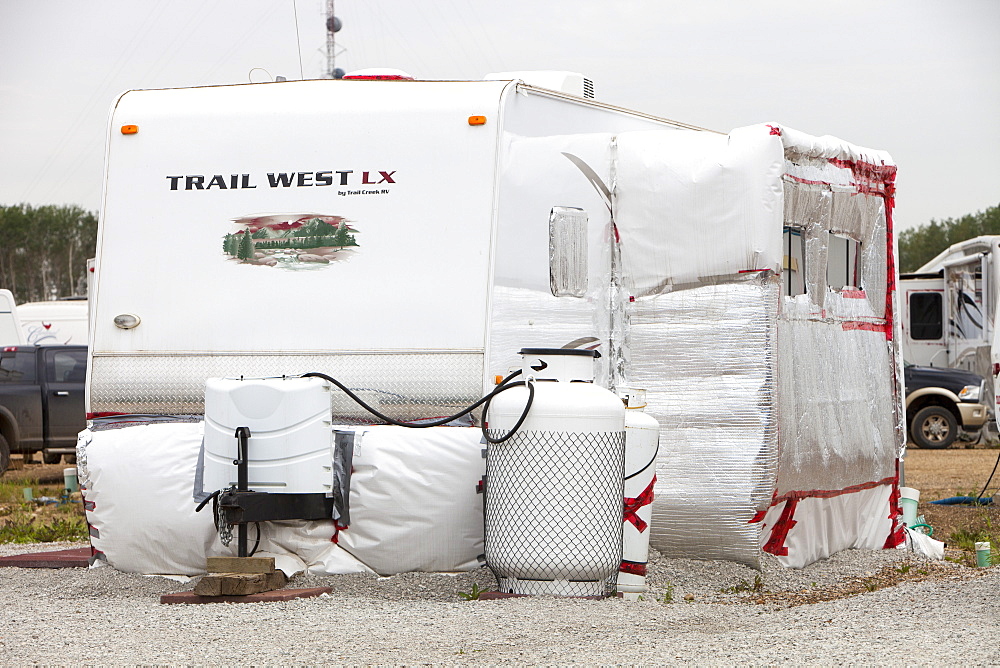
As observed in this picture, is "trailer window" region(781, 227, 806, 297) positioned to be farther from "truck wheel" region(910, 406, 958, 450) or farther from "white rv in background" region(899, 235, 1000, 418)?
"truck wheel" region(910, 406, 958, 450)

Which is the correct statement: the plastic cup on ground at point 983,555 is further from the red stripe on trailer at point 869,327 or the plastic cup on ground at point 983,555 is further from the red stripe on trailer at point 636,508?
the red stripe on trailer at point 636,508

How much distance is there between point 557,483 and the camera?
244 inches

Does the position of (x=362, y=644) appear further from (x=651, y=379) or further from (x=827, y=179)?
(x=827, y=179)

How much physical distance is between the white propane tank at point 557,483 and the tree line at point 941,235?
5688 cm

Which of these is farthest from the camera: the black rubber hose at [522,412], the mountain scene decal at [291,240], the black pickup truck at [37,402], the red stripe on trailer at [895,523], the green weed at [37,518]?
the black pickup truck at [37,402]

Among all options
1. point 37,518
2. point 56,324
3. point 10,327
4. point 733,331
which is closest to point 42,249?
point 56,324

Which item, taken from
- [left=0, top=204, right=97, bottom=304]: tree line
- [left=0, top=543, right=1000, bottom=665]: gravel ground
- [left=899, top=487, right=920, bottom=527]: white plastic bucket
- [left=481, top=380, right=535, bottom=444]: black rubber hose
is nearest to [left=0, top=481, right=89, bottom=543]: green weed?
[left=0, top=543, right=1000, bottom=665]: gravel ground

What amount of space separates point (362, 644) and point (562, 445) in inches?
56.3

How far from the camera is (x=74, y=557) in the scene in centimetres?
789

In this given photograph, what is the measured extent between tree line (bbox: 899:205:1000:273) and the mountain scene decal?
186 ft

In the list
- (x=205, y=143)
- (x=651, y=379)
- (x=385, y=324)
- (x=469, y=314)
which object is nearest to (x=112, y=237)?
(x=205, y=143)

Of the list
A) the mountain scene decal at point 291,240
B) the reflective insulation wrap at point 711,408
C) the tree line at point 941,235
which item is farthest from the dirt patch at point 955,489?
the tree line at point 941,235

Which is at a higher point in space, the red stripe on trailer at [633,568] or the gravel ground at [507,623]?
the red stripe on trailer at [633,568]

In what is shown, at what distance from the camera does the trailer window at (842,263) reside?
809 centimetres
